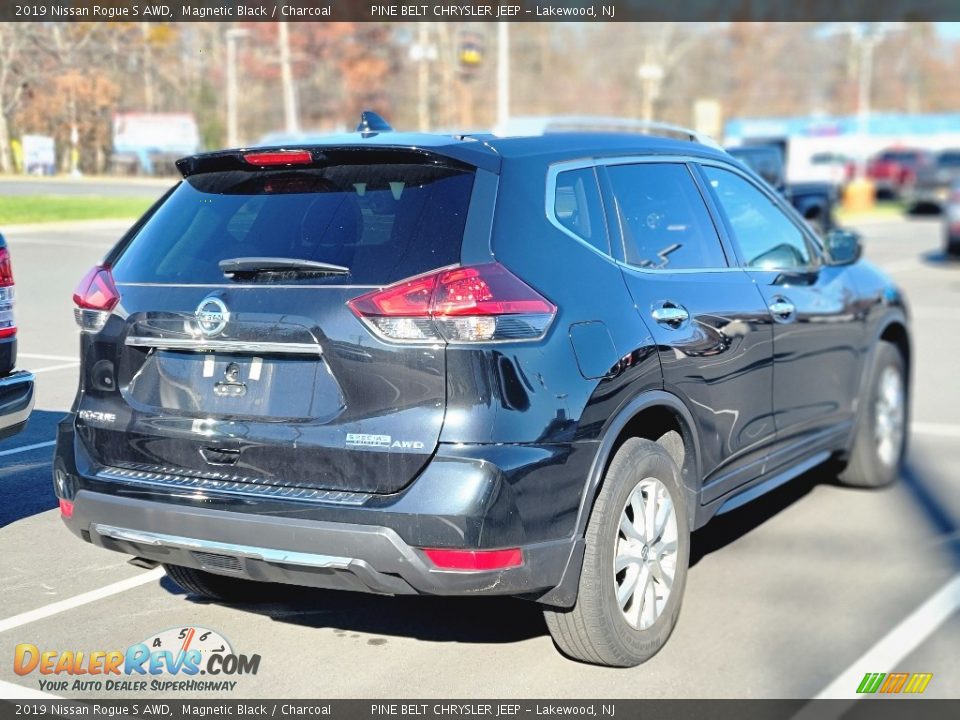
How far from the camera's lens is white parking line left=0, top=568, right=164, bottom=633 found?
4.67 metres

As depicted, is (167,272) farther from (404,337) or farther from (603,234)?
(603,234)

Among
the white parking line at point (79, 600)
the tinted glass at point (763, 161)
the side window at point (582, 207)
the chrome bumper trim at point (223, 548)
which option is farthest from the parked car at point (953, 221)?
the chrome bumper trim at point (223, 548)

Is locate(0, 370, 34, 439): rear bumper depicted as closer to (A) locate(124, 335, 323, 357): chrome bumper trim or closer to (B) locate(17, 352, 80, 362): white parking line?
(A) locate(124, 335, 323, 357): chrome bumper trim

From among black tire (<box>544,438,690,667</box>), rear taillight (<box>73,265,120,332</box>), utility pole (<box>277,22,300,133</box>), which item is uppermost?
utility pole (<box>277,22,300,133</box>)

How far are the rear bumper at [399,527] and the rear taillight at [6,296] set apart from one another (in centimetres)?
183

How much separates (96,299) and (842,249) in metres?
3.82

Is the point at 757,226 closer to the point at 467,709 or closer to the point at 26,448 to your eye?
the point at 467,709

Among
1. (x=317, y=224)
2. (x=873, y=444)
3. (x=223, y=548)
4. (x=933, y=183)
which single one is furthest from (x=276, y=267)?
(x=933, y=183)

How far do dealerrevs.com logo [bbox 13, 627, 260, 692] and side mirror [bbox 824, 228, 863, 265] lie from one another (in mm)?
3603

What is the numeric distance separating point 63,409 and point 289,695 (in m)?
4.77

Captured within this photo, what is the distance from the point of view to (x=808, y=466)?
5.95m

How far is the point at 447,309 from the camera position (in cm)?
370

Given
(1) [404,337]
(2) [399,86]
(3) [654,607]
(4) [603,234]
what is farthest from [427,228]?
(2) [399,86]

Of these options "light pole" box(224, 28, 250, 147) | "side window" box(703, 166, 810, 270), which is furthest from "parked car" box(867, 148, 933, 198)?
"side window" box(703, 166, 810, 270)
